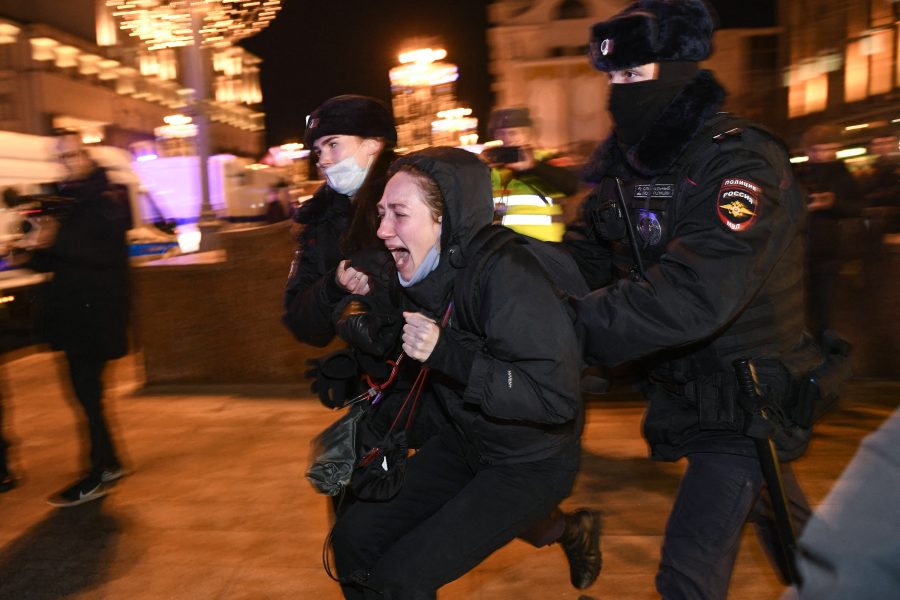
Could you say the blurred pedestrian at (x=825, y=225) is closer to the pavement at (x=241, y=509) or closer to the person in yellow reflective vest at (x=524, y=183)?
the pavement at (x=241, y=509)

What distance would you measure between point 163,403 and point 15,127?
30768mm

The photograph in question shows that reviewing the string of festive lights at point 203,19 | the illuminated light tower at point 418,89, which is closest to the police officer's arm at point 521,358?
the string of festive lights at point 203,19

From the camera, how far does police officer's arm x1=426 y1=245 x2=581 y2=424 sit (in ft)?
7.93

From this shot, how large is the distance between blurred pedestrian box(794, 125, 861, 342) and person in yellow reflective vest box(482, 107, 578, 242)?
2.14 meters

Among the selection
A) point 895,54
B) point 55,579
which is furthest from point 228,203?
point 895,54

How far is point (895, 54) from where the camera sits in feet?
117

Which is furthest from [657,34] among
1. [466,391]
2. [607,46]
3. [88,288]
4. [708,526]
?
[88,288]

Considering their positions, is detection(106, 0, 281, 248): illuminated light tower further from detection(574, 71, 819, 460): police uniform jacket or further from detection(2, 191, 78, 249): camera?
detection(574, 71, 819, 460): police uniform jacket

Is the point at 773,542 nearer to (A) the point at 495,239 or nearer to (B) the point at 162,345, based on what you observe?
(A) the point at 495,239

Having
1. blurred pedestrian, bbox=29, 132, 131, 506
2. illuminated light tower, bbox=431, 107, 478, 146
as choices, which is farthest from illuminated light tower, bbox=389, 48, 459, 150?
blurred pedestrian, bbox=29, 132, 131, 506

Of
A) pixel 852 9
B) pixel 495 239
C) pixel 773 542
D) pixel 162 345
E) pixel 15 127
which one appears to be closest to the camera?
pixel 495 239

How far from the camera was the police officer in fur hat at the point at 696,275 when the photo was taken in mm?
2312


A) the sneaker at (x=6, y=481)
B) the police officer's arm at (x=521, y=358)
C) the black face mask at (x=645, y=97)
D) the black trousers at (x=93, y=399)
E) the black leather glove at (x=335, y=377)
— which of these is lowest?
the sneaker at (x=6, y=481)

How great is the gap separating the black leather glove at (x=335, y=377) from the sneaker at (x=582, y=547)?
3.36 feet
